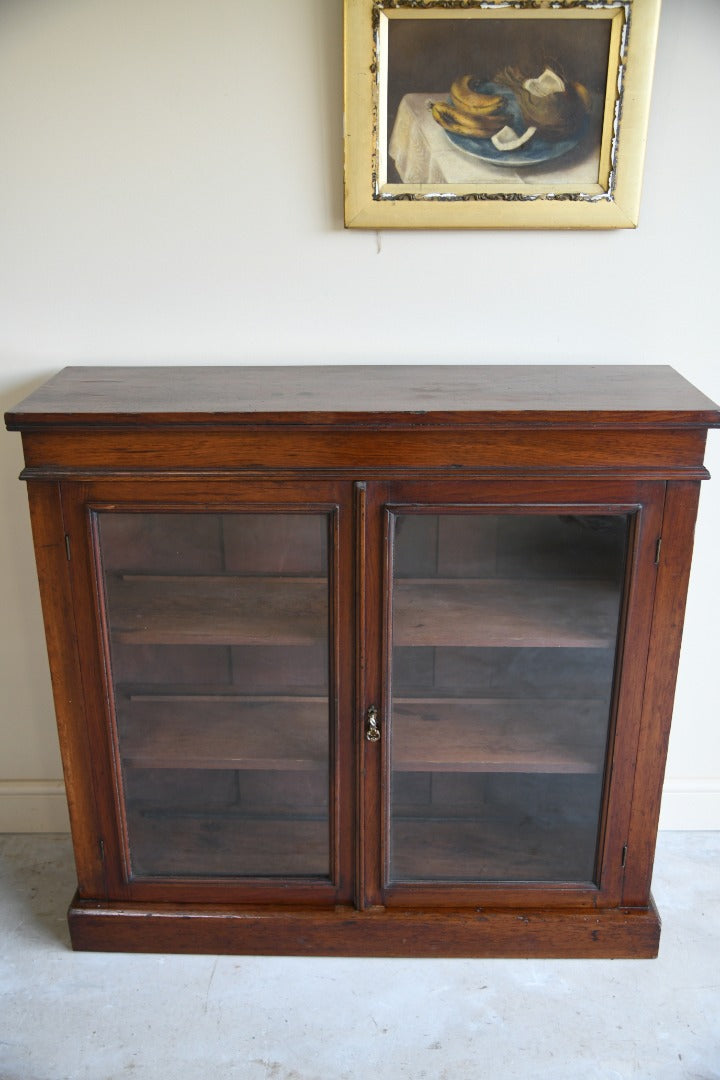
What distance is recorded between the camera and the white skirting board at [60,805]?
214 cm

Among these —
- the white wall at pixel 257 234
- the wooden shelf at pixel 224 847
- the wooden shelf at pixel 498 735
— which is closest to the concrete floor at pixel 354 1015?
the wooden shelf at pixel 224 847

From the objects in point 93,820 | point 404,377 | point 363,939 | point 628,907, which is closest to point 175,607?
point 93,820

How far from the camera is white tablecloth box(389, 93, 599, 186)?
1.66 m

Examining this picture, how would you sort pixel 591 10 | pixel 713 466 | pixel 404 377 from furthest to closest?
pixel 713 466, pixel 404 377, pixel 591 10

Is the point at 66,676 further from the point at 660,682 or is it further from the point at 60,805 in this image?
the point at 660,682

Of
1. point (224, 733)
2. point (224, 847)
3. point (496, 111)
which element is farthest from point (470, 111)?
point (224, 847)

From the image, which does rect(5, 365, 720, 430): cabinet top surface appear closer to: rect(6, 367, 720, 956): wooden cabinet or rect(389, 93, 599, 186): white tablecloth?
rect(6, 367, 720, 956): wooden cabinet

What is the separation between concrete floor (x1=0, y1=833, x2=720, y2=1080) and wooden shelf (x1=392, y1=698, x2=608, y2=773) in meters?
0.40

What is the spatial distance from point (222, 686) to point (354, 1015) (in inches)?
24.5

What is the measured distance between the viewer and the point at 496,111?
1.65 metres

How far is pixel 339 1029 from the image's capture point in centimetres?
169

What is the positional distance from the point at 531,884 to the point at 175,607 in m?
0.83

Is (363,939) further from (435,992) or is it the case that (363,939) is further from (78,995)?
(78,995)

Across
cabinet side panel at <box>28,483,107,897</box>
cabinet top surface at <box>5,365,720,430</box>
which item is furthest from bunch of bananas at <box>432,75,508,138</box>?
cabinet side panel at <box>28,483,107,897</box>
